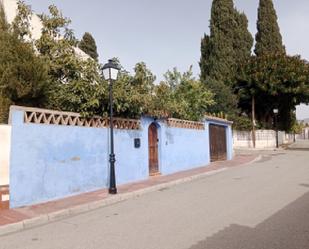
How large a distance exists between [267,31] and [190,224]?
4408 cm

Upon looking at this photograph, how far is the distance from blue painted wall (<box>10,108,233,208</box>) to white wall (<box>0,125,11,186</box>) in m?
0.13

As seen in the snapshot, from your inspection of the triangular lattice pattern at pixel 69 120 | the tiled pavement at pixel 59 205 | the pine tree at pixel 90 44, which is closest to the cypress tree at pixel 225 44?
the pine tree at pixel 90 44

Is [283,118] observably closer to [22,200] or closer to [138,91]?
[138,91]

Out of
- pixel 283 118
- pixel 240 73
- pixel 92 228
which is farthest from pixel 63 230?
pixel 283 118

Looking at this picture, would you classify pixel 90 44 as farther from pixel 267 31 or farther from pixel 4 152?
pixel 4 152

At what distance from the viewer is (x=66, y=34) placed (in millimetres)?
12961

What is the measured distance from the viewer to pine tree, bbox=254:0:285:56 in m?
46.5

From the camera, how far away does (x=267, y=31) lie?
153 ft

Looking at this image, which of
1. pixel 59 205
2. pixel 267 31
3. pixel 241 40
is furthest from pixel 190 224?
pixel 267 31

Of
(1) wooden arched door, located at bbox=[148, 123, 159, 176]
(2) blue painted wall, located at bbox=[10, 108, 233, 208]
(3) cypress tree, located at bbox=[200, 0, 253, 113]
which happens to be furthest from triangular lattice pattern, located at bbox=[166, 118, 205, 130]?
(3) cypress tree, located at bbox=[200, 0, 253, 113]

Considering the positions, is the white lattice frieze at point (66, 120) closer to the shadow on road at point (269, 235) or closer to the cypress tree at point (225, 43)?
the shadow on road at point (269, 235)

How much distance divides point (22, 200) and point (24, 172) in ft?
2.21

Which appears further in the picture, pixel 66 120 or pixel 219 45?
pixel 219 45

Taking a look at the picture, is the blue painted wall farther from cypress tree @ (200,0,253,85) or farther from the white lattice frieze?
cypress tree @ (200,0,253,85)
